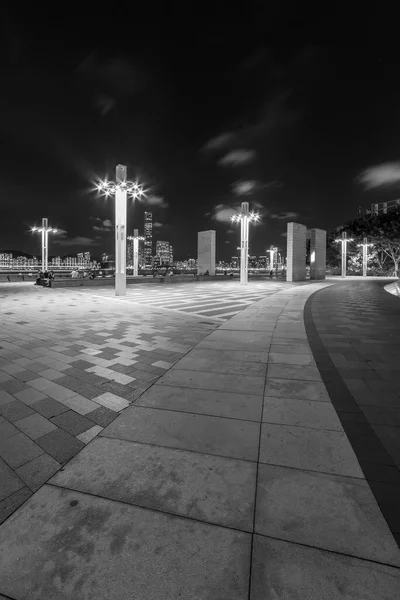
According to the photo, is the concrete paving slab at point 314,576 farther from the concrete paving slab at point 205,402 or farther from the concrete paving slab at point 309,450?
the concrete paving slab at point 205,402

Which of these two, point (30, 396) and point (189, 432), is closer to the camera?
point (189, 432)

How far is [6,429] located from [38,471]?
101 cm

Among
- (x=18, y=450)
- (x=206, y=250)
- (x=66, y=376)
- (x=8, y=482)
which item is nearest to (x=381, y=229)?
(x=206, y=250)

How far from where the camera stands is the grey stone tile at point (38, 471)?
2.53 m

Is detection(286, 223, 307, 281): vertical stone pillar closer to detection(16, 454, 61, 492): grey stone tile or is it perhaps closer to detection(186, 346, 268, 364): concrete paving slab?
detection(186, 346, 268, 364): concrete paving slab

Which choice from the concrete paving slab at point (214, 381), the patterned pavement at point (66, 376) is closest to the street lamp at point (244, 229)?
the patterned pavement at point (66, 376)

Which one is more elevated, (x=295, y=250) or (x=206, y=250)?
(x=206, y=250)

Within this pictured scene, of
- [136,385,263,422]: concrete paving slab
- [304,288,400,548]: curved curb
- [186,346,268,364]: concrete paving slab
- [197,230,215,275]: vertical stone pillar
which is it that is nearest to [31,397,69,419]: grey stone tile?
[136,385,263,422]: concrete paving slab

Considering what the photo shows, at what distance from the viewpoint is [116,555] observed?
181 centimetres

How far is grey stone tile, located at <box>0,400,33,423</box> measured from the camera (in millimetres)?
3656

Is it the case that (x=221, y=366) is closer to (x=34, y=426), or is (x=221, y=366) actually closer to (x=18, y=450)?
(x=34, y=426)

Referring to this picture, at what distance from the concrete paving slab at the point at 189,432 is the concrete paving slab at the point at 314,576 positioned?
3.24ft

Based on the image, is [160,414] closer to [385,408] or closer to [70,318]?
[385,408]

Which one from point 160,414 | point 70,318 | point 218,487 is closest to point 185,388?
point 160,414
